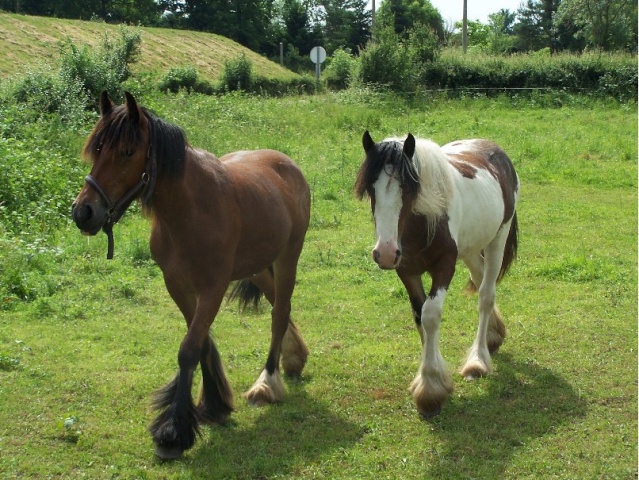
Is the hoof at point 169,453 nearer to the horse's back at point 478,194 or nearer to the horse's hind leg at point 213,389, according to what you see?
the horse's hind leg at point 213,389

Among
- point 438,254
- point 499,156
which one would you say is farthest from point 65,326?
point 499,156

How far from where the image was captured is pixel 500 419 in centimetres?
513

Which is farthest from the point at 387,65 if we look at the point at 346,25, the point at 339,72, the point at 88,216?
the point at 346,25

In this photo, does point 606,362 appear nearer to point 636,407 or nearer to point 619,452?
point 636,407

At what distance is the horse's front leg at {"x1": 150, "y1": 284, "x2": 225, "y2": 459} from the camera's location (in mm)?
4508

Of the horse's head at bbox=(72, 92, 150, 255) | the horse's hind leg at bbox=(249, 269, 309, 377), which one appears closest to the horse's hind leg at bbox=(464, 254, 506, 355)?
the horse's hind leg at bbox=(249, 269, 309, 377)

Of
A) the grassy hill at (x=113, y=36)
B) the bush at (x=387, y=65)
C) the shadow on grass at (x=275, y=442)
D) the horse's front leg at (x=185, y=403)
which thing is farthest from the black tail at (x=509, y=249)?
the grassy hill at (x=113, y=36)

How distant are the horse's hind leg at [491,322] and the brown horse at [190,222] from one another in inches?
75.3

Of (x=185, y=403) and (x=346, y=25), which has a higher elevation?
(x=346, y=25)

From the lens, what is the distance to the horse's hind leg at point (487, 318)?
5996mm

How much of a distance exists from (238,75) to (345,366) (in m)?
28.1

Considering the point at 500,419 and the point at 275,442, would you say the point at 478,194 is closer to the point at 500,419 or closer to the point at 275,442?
the point at 500,419

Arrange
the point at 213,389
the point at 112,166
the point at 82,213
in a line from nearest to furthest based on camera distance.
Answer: the point at 82,213 → the point at 112,166 → the point at 213,389

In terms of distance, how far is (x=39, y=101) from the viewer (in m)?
14.4
